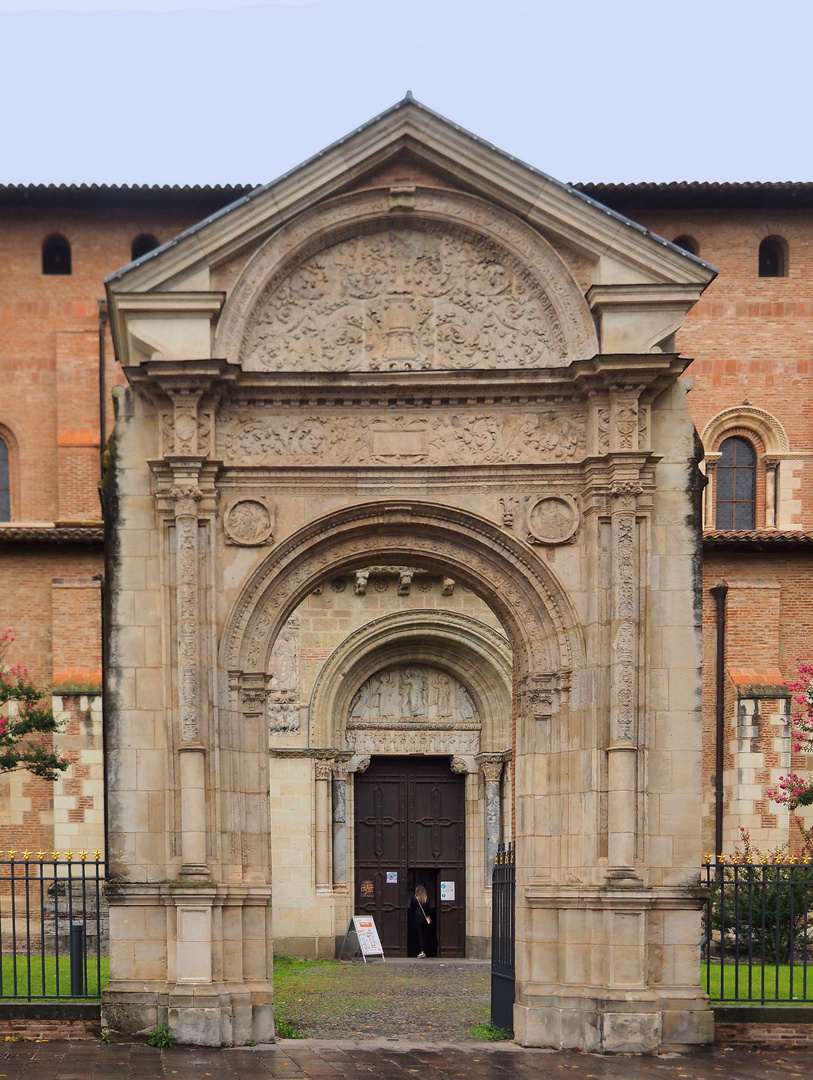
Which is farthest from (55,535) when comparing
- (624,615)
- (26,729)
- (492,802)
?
(624,615)

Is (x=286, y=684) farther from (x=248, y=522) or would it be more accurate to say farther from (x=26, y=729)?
(x=248, y=522)

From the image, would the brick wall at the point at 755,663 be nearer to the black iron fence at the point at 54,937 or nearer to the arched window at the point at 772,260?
the arched window at the point at 772,260

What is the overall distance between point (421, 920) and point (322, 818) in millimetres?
2774

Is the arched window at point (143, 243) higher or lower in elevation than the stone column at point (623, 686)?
higher

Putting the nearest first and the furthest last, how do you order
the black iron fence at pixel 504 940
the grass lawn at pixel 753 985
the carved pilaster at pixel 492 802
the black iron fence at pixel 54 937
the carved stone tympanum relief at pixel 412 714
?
the black iron fence at pixel 54 937, the black iron fence at pixel 504 940, the grass lawn at pixel 753 985, the carved pilaster at pixel 492 802, the carved stone tympanum relief at pixel 412 714

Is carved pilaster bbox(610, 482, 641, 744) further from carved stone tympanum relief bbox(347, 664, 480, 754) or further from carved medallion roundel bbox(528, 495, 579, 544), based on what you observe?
carved stone tympanum relief bbox(347, 664, 480, 754)

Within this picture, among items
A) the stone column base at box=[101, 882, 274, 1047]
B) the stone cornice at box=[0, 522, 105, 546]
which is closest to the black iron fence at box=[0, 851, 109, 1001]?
the stone column base at box=[101, 882, 274, 1047]

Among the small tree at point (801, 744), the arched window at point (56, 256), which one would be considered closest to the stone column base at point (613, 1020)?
the small tree at point (801, 744)

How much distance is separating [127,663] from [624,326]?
610cm

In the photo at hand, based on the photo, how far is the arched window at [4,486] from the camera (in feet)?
99.5

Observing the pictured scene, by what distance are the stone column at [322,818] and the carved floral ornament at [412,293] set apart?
42.2ft

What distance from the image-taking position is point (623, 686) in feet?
47.2

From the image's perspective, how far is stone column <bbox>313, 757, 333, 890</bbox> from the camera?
26.3 m

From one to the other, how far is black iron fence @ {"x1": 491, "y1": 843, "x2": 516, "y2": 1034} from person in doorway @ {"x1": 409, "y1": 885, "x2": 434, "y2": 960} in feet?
34.7
